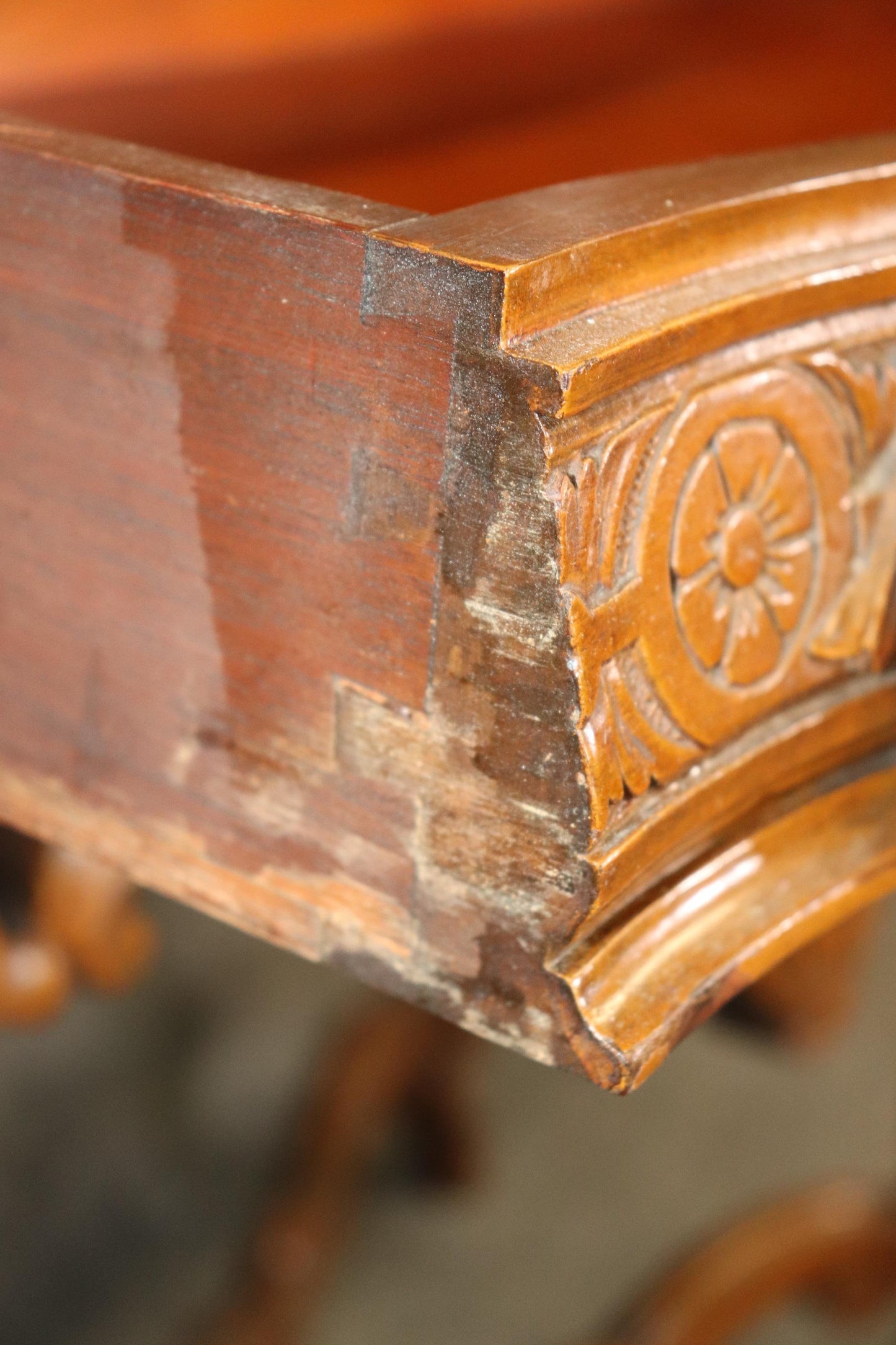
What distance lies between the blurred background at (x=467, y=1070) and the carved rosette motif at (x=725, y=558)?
0.31m

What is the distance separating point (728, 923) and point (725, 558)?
0.09 metres

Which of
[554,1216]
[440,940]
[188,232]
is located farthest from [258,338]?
[554,1216]

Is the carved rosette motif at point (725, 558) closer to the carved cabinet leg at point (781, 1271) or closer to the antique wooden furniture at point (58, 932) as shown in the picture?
the antique wooden furniture at point (58, 932)

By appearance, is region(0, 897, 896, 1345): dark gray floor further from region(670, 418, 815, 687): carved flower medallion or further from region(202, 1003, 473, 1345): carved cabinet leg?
region(670, 418, 815, 687): carved flower medallion

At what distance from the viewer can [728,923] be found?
392mm

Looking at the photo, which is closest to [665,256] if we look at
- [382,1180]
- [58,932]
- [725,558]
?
[725,558]

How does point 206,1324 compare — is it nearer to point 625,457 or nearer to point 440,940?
point 440,940

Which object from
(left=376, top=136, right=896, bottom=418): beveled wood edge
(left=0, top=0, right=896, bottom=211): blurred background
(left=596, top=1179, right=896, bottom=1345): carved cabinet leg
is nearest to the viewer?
(left=376, top=136, right=896, bottom=418): beveled wood edge

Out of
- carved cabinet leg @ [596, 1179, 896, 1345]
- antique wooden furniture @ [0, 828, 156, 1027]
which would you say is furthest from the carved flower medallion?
carved cabinet leg @ [596, 1179, 896, 1345]

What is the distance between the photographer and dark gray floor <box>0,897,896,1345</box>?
1158mm

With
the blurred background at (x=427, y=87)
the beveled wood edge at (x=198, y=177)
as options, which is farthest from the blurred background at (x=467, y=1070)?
the beveled wood edge at (x=198, y=177)

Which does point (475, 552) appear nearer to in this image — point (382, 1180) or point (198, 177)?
point (198, 177)

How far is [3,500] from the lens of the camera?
1.40ft

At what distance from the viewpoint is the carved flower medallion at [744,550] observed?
0.37m
